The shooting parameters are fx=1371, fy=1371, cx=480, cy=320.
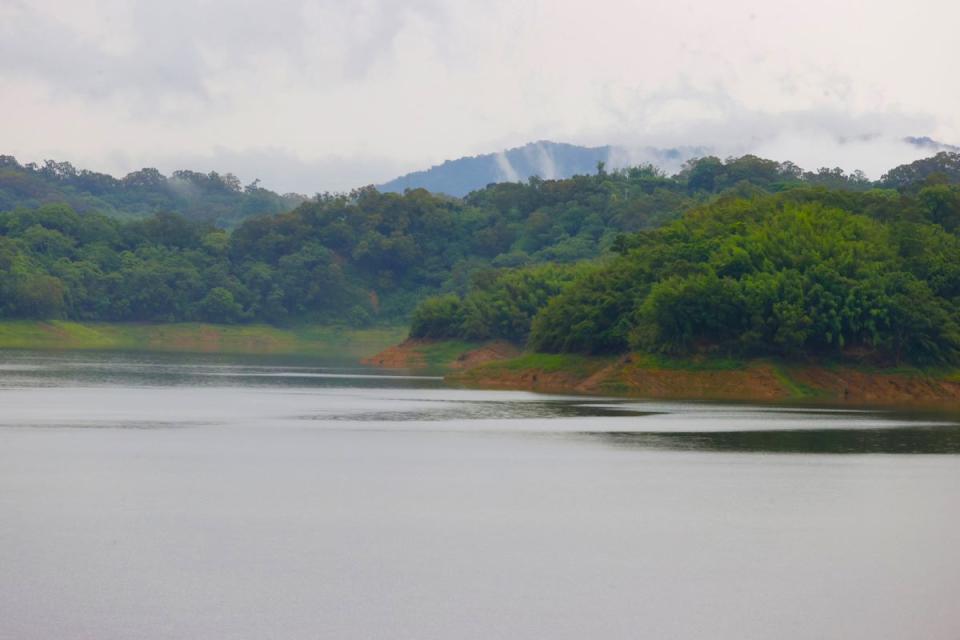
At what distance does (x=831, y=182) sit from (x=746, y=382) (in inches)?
4094

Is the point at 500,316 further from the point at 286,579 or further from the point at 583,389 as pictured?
the point at 286,579

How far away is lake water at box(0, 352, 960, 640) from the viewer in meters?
19.3

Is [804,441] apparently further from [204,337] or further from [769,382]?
[204,337]

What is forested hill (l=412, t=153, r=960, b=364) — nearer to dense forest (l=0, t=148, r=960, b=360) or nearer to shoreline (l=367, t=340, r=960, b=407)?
dense forest (l=0, t=148, r=960, b=360)

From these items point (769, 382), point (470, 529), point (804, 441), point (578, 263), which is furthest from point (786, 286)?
point (578, 263)

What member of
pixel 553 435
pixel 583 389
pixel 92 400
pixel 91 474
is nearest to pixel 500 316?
pixel 583 389

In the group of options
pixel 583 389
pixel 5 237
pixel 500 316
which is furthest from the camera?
pixel 5 237

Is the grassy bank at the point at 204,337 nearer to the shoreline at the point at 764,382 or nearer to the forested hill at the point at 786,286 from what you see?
the forested hill at the point at 786,286

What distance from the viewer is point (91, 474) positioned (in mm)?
32188

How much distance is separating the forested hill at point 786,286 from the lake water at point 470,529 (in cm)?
2225

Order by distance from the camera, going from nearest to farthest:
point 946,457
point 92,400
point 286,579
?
1. point 286,579
2. point 946,457
3. point 92,400

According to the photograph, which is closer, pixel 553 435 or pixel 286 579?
pixel 286 579

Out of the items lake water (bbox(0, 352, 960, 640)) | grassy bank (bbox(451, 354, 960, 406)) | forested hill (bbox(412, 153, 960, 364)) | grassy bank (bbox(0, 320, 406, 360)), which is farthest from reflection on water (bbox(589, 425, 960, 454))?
Result: grassy bank (bbox(0, 320, 406, 360))

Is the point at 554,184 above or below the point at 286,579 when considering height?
above
